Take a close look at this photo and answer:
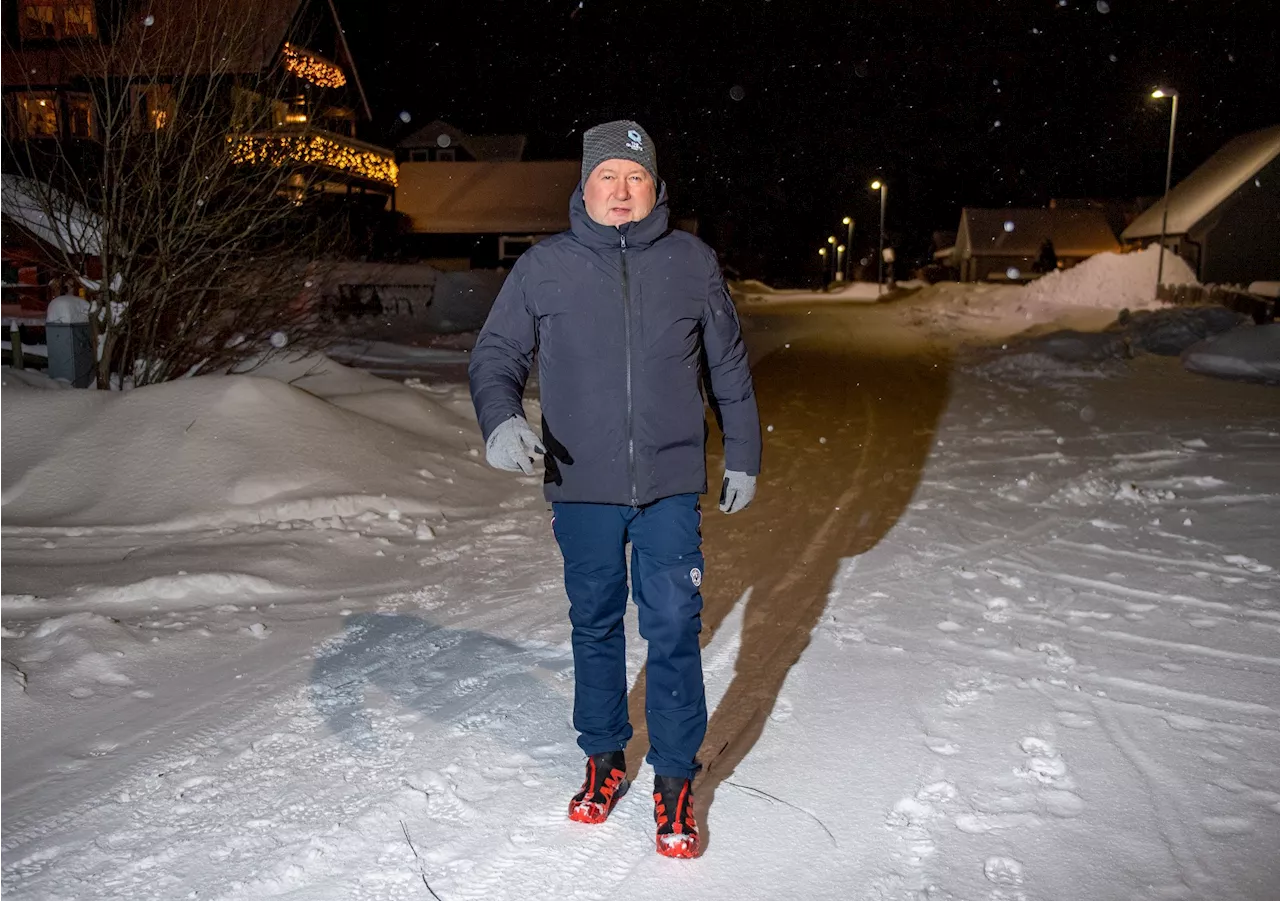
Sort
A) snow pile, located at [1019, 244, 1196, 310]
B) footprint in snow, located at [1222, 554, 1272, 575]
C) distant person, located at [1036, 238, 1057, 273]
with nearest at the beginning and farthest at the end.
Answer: footprint in snow, located at [1222, 554, 1272, 575] → snow pile, located at [1019, 244, 1196, 310] → distant person, located at [1036, 238, 1057, 273]

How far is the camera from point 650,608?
123 inches

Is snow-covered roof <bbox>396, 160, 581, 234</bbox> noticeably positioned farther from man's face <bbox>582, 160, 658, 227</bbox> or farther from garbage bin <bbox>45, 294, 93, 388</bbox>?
man's face <bbox>582, 160, 658, 227</bbox>

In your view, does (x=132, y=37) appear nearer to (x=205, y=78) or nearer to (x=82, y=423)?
(x=205, y=78)

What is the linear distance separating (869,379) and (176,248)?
400 inches

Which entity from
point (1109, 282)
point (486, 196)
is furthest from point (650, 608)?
point (486, 196)

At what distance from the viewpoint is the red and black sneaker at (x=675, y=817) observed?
2.93 meters

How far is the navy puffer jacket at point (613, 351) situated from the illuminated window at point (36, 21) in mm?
17515

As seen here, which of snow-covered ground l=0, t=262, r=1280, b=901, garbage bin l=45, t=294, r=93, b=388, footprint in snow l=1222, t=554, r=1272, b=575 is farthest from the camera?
garbage bin l=45, t=294, r=93, b=388

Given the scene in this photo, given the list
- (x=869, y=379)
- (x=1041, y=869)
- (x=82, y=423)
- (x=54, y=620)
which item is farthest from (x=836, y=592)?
(x=869, y=379)

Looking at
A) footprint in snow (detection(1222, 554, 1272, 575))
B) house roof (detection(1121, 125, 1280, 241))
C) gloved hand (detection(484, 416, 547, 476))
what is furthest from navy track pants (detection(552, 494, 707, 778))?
house roof (detection(1121, 125, 1280, 241))

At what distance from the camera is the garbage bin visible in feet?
30.1

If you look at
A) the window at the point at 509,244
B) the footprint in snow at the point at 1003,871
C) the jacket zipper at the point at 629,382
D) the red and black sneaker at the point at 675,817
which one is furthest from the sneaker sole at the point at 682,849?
the window at the point at 509,244

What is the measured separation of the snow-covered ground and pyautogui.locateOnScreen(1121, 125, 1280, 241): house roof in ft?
124

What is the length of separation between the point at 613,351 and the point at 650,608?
0.81m
